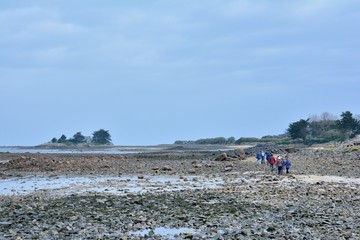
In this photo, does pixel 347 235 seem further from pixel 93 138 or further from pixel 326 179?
pixel 93 138

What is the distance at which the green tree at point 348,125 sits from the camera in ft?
276

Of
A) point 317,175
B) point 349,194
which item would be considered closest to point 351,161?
point 317,175

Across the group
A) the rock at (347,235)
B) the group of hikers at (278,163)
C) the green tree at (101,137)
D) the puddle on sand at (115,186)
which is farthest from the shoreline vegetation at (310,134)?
the rock at (347,235)

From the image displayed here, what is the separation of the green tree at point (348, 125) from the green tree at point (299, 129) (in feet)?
32.4

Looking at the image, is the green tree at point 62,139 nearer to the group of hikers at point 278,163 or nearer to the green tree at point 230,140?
the green tree at point 230,140

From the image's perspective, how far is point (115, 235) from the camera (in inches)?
524

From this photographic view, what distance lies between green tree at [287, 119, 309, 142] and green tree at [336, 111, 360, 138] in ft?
32.4

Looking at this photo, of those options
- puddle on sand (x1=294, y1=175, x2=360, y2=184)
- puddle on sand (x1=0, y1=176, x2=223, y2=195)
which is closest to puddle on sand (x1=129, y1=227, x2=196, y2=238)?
puddle on sand (x1=0, y1=176, x2=223, y2=195)

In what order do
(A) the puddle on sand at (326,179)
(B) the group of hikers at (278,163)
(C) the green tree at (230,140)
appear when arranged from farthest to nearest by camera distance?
1. (C) the green tree at (230,140)
2. (B) the group of hikers at (278,163)
3. (A) the puddle on sand at (326,179)

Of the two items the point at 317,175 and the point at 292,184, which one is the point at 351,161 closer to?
the point at 317,175

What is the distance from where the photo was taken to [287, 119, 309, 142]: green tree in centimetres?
9556

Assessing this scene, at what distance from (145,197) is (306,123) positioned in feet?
261

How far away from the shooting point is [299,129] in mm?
95938

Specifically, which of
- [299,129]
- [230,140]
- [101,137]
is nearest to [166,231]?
[299,129]
